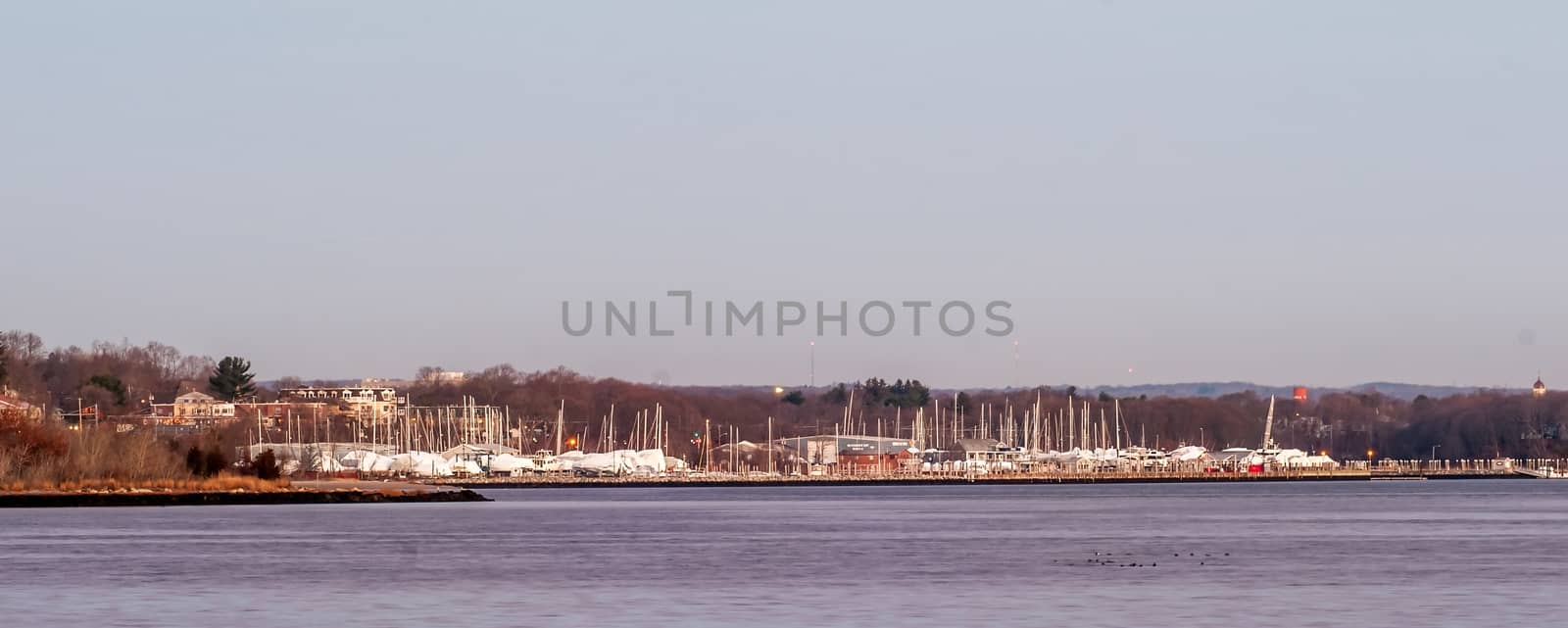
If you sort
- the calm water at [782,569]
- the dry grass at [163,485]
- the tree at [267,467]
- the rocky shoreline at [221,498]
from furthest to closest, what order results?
the tree at [267,467]
the dry grass at [163,485]
the rocky shoreline at [221,498]
the calm water at [782,569]

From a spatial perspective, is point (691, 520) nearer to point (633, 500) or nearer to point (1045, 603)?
point (633, 500)

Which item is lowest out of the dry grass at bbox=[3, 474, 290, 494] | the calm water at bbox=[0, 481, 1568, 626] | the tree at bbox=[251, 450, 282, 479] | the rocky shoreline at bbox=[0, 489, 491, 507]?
the calm water at bbox=[0, 481, 1568, 626]

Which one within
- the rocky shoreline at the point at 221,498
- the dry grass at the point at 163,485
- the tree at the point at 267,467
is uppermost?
the tree at the point at 267,467

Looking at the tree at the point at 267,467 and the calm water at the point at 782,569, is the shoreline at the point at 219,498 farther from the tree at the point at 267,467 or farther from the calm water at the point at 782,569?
the calm water at the point at 782,569

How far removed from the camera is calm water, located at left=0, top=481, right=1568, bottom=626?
41406 mm

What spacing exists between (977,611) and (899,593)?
15.3 ft

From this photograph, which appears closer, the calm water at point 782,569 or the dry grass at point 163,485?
the calm water at point 782,569

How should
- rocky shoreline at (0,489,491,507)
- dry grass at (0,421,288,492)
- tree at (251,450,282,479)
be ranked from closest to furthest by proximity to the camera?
rocky shoreline at (0,489,491,507)
dry grass at (0,421,288,492)
tree at (251,450,282,479)

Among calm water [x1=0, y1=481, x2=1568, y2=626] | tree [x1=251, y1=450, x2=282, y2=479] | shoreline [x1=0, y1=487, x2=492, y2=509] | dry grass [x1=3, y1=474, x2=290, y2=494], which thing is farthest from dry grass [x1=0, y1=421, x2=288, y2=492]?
calm water [x1=0, y1=481, x2=1568, y2=626]

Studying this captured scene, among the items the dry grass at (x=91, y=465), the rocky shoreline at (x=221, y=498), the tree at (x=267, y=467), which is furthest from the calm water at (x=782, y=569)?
the tree at (x=267, y=467)

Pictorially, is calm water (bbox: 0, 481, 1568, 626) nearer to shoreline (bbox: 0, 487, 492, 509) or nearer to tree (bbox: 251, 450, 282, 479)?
shoreline (bbox: 0, 487, 492, 509)

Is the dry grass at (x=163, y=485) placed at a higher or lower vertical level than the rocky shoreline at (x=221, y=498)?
higher

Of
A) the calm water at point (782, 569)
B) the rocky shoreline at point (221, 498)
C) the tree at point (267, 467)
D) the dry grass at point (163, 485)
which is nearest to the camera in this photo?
the calm water at point (782, 569)

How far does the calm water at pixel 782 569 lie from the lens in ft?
136
